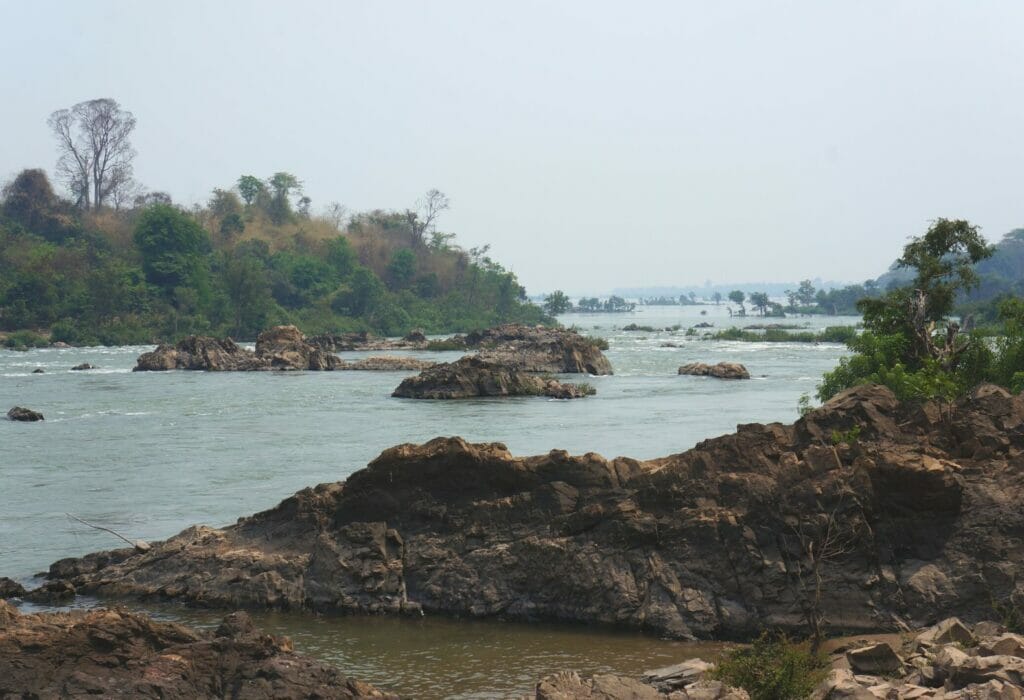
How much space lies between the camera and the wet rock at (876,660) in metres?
10.4

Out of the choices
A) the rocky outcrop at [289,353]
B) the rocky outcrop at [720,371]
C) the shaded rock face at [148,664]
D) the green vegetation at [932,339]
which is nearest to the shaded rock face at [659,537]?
the shaded rock face at [148,664]

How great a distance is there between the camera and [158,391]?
4550 cm

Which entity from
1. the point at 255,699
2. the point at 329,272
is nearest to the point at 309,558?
the point at 255,699

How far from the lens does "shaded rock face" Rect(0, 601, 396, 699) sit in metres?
9.12

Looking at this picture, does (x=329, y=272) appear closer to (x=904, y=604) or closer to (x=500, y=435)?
(x=500, y=435)

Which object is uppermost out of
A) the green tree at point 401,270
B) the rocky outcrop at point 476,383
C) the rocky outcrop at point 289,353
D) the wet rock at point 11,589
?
the green tree at point 401,270

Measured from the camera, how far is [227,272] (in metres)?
88.8

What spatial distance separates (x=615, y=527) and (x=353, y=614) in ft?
11.1

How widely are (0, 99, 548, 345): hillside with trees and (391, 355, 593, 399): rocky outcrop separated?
1590 inches

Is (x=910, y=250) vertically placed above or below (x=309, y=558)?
above

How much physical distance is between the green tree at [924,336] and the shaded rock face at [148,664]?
15.3 meters

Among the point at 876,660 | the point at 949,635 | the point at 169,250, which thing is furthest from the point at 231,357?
the point at 876,660

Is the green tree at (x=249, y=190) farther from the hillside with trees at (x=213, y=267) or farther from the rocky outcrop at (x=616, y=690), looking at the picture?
the rocky outcrop at (x=616, y=690)

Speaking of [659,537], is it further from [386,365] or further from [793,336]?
[793,336]
